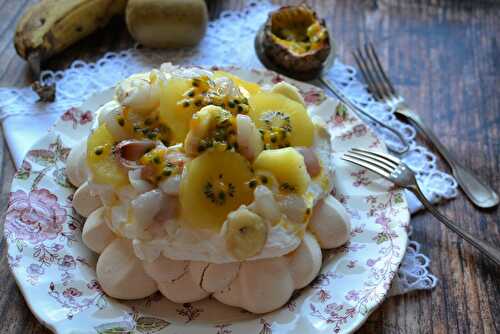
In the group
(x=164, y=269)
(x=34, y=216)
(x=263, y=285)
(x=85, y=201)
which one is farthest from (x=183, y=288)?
(x=34, y=216)

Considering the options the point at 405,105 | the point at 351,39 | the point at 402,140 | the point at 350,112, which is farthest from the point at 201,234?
the point at 351,39

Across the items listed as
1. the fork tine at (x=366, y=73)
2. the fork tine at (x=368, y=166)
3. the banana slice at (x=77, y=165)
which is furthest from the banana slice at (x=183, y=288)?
the fork tine at (x=366, y=73)

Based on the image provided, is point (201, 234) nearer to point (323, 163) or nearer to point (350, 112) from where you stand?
point (323, 163)

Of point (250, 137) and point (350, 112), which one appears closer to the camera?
point (250, 137)

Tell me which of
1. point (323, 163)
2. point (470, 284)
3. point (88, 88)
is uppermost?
point (323, 163)

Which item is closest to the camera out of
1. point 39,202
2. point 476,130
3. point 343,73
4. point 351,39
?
point 39,202

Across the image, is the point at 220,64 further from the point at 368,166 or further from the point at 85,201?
the point at 85,201

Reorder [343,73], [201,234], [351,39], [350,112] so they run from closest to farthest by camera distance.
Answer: [201,234] → [350,112] → [343,73] → [351,39]
